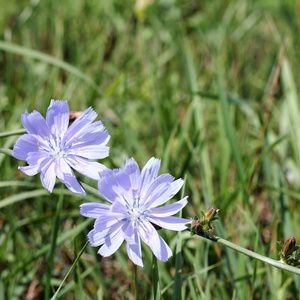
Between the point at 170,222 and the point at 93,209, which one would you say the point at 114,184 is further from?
the point at 170,222

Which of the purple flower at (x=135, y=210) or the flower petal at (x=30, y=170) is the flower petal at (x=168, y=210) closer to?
the purple flower at (x=135, y=210)

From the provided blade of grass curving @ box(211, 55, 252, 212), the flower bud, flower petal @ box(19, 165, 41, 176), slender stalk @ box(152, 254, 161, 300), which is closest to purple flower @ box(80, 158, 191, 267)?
slender stalk @ box(152, 254, 161, 300)

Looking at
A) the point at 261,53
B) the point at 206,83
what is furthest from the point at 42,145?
the point at 261,53

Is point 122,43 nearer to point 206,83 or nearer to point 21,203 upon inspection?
point 206,83

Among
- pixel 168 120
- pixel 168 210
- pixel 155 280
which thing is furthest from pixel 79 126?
pixel 168 120

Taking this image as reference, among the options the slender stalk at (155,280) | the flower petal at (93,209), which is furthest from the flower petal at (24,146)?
the slender stalk at (155,280)

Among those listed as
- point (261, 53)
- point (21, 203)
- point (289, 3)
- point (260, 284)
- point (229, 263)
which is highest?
point (289, 3)

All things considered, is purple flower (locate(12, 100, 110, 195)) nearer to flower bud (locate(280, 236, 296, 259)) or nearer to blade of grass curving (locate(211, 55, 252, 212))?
flower bud (locate(280, 236, 296, 259))
